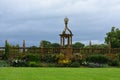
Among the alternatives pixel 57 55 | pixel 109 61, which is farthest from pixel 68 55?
pixel 109 61

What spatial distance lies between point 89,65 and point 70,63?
2030 millimetres

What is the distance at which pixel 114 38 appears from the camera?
59812mm

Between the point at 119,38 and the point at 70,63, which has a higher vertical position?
the point at 119,38

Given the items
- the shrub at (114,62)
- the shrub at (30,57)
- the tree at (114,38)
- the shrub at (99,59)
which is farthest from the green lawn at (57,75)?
the tree at (114,38)

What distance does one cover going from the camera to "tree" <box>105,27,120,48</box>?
59.1m

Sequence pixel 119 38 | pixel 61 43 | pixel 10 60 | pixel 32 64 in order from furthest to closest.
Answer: pixel 119 38
pixel 61 43
pixel 10 60
pixel 32 64

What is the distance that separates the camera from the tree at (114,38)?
59125 millimetres

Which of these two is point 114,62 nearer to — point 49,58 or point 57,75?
point 49,58

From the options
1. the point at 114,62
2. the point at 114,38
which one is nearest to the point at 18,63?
the point at 114,62

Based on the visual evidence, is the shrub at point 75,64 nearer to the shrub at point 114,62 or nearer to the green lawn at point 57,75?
the shrub at point 114,62

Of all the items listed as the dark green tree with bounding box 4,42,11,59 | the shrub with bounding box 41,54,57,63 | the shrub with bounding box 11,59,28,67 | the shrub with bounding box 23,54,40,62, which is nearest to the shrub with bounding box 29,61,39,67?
the shrub with bounding box 11,59,28,67

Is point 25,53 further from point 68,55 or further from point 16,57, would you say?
point 68,55

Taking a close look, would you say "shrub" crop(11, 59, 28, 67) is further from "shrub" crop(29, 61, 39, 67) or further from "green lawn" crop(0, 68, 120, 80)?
"green lawn" crop(0, 68, 120, 80)

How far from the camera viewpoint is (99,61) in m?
42.6
